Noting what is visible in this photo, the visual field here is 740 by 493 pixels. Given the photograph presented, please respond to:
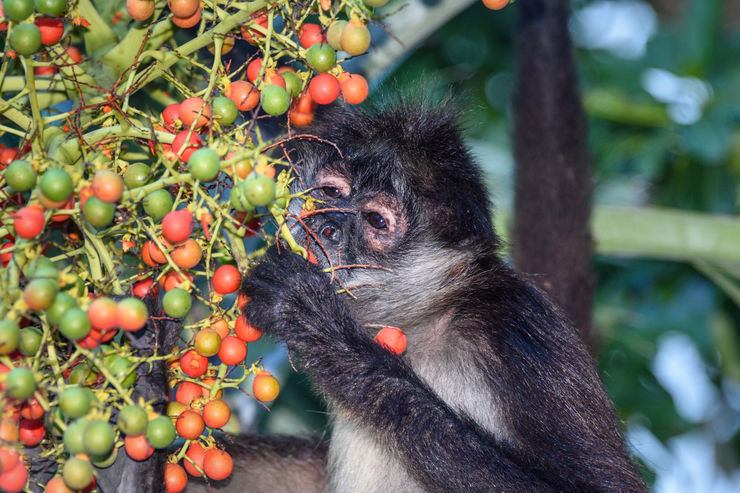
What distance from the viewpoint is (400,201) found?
11.4 feet

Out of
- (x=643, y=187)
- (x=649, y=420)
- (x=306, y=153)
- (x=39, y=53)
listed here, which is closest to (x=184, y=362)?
(x=39, y=53)

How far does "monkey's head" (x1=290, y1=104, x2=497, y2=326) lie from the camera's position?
345cm

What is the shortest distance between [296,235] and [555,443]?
1330 millimetres

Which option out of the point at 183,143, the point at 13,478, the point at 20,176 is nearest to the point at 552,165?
the point at 183,143

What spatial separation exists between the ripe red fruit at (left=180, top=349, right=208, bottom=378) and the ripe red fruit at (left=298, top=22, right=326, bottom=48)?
916 millimetres

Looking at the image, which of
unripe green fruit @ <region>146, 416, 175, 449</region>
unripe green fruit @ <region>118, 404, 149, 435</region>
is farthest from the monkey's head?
unripe green fruit @ <region>118, 404, 149, 435</region>

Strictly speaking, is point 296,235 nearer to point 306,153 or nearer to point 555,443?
point 306,153

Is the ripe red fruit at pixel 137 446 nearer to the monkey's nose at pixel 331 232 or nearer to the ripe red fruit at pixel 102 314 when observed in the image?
the ripe red fruit at pixel 102 314

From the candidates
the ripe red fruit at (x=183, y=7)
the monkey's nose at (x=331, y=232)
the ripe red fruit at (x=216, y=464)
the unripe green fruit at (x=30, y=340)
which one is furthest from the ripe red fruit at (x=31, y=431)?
the monkey's nose at (x=331, y=232)

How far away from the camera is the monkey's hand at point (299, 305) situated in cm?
283

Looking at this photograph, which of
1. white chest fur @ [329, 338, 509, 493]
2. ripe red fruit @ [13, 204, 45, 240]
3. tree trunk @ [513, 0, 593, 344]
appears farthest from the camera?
tree trunk @ [513, 0, 593, 344]

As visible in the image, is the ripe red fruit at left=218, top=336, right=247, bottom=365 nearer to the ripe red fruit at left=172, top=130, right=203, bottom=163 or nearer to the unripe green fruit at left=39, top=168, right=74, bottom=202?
the ripe red fruit at left=172, top=130, right=203, bottom=163

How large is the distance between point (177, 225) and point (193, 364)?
1.74 ft

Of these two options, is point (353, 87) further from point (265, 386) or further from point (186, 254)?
point (265, 386)
